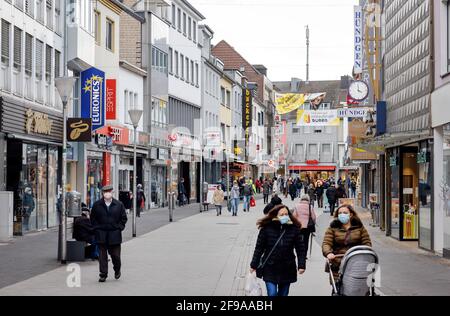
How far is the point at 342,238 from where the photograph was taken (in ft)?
36.4

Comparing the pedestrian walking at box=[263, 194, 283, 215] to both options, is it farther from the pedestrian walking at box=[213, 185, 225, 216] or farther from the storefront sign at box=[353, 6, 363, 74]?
the pedestrian walking at box=[213, 185, 225, 216]

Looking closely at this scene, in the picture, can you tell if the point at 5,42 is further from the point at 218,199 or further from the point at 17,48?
the point at 218,199

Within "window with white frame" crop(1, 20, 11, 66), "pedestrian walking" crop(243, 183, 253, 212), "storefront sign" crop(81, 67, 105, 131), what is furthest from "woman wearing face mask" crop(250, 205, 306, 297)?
"pedestrian walking" crop(243, 183, 253, 212)

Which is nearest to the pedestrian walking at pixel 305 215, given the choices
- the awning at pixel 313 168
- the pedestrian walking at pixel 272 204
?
the pedestrian walking at pixel 272 204

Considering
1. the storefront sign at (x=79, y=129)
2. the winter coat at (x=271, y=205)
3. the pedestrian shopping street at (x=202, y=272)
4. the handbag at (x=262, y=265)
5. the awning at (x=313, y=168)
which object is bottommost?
the pedestrian shopping street at (x=202, y=272)

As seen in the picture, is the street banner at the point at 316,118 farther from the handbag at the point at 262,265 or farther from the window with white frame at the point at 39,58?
the handbag at the point at 262,265

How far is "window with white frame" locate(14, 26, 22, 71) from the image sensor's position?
26.8 m

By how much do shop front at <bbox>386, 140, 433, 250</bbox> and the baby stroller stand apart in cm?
1261

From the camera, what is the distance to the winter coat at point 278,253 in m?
10.5

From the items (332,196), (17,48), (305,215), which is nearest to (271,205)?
(305,215)

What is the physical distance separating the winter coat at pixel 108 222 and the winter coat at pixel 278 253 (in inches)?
200

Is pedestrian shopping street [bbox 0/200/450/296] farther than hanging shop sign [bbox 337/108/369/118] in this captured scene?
No

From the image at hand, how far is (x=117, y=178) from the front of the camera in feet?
136
